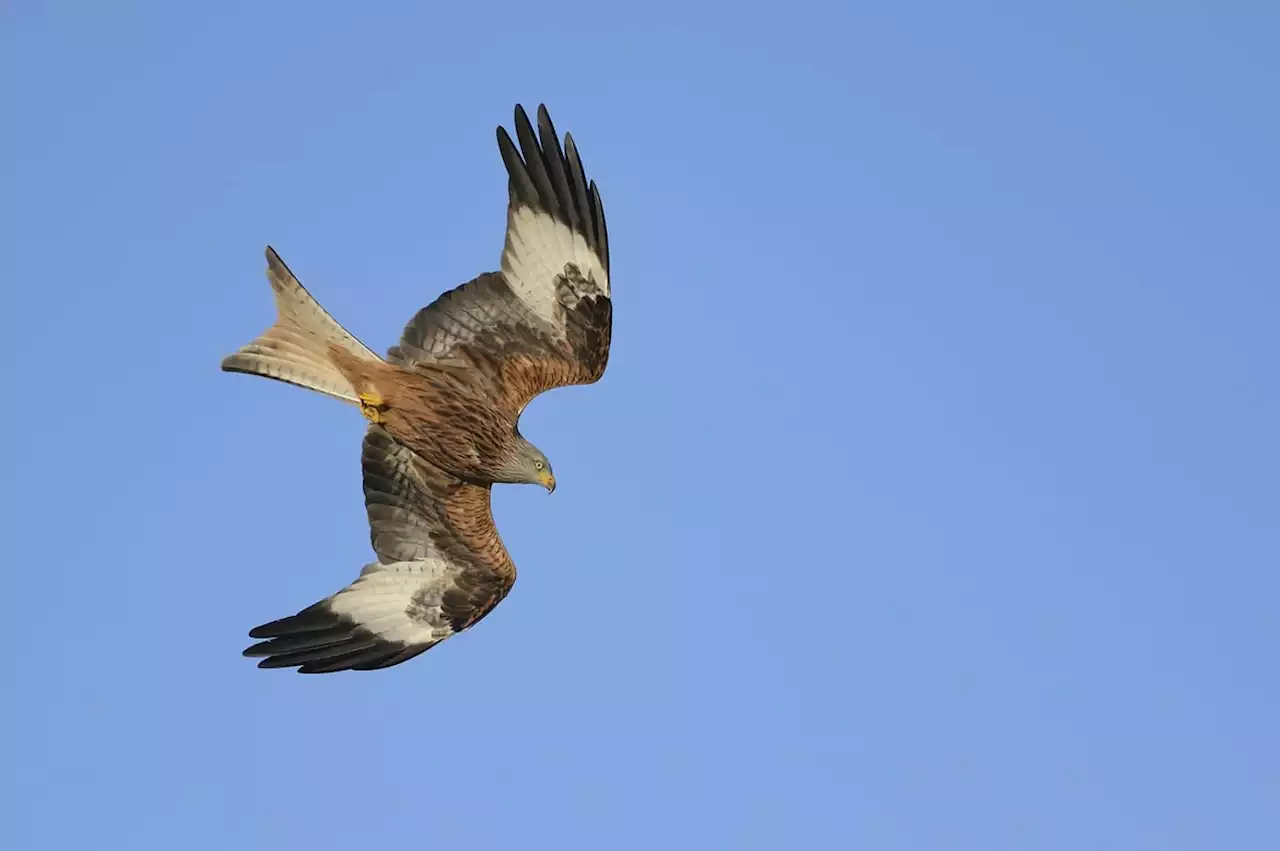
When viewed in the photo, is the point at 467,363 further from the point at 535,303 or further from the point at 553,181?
the point at 553,181

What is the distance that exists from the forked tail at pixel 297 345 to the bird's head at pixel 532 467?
1.31 meters

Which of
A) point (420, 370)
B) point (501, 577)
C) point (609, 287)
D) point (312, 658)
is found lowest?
point (312, 658)

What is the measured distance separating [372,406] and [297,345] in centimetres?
76

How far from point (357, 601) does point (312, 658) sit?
619 mm

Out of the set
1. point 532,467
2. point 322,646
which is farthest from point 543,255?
point 322,646

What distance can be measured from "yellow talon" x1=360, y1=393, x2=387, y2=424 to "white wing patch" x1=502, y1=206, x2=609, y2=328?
135cm

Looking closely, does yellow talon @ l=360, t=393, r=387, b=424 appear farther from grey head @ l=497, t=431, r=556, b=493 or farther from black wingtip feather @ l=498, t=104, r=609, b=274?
black wingtip feather @ l=498, t=104, r=609, b=274

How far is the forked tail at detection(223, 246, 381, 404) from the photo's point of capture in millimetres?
11062

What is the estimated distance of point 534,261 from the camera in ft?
38.8

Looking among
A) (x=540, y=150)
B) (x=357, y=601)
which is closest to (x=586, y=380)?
(x=540, y=150)

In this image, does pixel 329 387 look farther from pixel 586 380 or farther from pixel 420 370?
pixel 586 380

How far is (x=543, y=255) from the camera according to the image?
38.8ft

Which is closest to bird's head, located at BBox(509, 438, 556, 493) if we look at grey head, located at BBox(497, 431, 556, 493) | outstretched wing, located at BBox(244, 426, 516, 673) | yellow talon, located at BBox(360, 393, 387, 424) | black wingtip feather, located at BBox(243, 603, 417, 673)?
grey head, located at BBox(497, 431, 556, 493)

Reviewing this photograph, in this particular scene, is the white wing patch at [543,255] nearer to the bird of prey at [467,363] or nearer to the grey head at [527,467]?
the bird of prey at [467,363]
